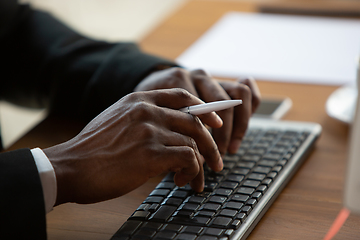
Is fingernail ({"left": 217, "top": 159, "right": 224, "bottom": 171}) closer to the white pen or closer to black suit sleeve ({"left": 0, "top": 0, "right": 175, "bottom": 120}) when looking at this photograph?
the white pen

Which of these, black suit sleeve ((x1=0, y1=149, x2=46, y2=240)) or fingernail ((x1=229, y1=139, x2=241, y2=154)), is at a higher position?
black suit sleeve ((x1=0, y1=149, x2=46, y2=240))

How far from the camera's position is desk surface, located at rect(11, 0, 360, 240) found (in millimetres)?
552

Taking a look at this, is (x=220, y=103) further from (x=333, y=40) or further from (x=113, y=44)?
(x=333, y=40)

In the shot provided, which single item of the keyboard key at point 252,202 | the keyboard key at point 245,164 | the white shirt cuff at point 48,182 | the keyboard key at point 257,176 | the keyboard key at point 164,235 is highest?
the white shirt cuff at point 48,182

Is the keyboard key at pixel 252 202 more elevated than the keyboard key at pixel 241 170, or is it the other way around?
the keyboard key at pixel 252 202

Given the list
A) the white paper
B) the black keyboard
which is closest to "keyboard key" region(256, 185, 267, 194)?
the black keyboard

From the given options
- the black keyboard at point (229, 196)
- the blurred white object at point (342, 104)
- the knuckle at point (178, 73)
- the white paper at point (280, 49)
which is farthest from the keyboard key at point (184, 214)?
the white paper at point (280, 49)

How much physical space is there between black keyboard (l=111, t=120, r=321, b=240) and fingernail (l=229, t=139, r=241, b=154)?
0.01 meters

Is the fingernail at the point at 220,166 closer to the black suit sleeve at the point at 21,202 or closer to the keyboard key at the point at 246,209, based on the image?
the keyboard key at the point at 246,209

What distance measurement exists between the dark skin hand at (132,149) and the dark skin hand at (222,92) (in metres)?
0.09

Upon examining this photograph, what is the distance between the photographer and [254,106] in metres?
0.80

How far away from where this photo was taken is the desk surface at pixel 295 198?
0.55 m

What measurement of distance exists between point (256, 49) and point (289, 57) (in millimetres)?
101

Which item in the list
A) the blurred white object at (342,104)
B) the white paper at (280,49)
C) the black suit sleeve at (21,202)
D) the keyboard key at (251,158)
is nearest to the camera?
the black suit sleeve at (21,202)
